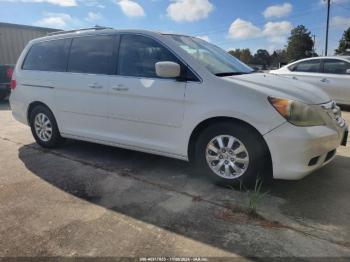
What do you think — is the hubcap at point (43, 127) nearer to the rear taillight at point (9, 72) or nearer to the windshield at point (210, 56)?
the windshield at point (210, 56)

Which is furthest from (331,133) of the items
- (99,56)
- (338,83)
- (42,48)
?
(338,83)

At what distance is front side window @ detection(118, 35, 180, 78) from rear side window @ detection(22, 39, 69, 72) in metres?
1.12

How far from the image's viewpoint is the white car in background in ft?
27.8

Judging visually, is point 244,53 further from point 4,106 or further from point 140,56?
point 140,56

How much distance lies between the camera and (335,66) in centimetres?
868

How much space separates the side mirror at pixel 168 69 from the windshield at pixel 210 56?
31 cm

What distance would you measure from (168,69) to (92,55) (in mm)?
1489

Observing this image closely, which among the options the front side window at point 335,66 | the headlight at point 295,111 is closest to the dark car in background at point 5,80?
the front side window at point 335,66

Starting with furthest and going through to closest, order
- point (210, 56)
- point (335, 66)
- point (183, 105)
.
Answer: point (335, 66) → point (210, 56) → point (183, 105)

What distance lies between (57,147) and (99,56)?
1.71 metres

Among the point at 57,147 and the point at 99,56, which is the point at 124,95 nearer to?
the point at 99,56

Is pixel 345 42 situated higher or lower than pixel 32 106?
higher

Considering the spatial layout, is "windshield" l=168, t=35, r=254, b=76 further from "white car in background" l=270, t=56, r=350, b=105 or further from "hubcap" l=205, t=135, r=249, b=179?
"white car in background" l=270, t=56, r=350, b=105

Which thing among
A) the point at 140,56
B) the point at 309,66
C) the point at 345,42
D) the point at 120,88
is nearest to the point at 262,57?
the point at 345,42
